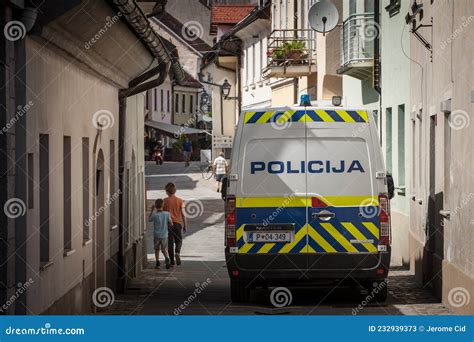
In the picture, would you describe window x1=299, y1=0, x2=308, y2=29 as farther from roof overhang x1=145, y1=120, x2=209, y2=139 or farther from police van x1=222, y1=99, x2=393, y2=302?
roof overhang x1=145, y1=120, x2=209, y2=139

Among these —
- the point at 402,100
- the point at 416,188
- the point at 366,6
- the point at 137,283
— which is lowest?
the point at 137,283

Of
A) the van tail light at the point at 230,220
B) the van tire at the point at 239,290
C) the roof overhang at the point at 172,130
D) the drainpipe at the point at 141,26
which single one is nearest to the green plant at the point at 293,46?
the drainpipe at the point at 141,26

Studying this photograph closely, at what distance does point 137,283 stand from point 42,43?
35.5 ft

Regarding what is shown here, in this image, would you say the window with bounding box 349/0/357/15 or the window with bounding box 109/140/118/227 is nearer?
the window with bounding box 109/140/118/227

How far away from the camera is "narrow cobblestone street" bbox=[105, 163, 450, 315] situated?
14.1 metres

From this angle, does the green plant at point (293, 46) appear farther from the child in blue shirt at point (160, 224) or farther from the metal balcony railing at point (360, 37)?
the child in blue shirt at point (160, 224)

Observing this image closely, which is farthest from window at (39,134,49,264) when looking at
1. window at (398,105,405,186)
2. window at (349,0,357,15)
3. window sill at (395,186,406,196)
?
window at (349,0,357,15)

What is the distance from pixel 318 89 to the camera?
3509 cm

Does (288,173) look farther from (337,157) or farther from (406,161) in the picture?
(406,161)

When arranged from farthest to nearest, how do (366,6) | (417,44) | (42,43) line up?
(366,6)
(417,44)
(42,43)

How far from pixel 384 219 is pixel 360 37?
1275 centimetres

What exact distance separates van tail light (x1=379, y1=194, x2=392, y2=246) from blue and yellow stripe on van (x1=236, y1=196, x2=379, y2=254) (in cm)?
6

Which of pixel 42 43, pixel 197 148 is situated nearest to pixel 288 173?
pixel 42 43

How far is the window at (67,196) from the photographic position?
1406cm
